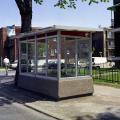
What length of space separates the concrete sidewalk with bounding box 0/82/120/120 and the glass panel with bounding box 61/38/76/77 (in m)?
1.27

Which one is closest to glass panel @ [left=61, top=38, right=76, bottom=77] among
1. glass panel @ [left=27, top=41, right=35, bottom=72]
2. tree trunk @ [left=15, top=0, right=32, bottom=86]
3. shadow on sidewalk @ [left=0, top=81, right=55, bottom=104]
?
shadow on sidewalk @ [left=0, top=81, right=55, bottom=104]

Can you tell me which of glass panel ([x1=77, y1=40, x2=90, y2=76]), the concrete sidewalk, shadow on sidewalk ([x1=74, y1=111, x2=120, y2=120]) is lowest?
shadow on sidewalk ([x1=74, y1=111, x2=120, y2=120])

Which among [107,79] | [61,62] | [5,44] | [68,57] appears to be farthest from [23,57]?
[5,44]

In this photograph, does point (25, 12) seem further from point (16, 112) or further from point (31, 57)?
point (16, 112)

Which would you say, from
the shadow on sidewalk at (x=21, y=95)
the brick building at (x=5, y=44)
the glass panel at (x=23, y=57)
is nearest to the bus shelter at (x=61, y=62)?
the shadow on sidewalk at (x=21, y=95)

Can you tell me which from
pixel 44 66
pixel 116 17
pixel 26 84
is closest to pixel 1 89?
pixel 26 84

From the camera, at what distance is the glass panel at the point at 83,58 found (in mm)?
17750

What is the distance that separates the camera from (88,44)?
17.9 m

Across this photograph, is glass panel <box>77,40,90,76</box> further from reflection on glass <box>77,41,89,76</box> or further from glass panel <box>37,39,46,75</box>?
glass panel <box>37,39,46,75</box>

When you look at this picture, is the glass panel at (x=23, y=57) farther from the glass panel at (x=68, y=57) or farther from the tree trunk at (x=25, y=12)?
the glass panel at (x=68, y=57)

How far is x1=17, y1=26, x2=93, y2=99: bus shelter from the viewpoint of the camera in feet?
54.0

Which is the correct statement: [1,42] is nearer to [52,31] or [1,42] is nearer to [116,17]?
[116,17]

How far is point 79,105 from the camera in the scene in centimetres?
1490

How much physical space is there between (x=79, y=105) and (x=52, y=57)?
307cm
